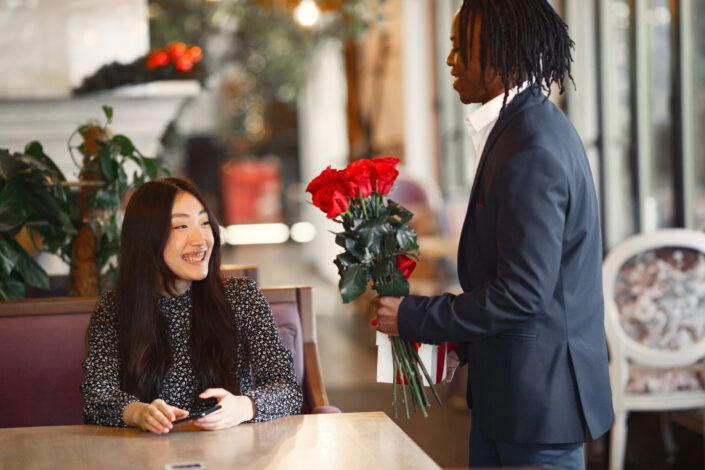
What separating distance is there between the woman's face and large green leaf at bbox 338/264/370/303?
40cm

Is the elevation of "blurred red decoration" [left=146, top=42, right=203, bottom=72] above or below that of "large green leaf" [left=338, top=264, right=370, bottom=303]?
above

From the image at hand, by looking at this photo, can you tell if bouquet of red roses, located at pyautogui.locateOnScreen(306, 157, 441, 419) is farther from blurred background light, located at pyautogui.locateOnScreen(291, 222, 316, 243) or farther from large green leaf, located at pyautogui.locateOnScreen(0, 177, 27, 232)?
blurred background light, located at pyautogui.locateOnScreen(291, 222, 316, 243)

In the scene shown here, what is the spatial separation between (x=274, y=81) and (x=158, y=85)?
247 inches

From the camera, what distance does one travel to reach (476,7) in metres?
1.69

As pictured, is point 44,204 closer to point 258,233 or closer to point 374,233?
point 374,233

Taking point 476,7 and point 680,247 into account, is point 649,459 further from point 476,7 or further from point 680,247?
point 476,7

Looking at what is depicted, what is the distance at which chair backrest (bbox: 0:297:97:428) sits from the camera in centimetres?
233

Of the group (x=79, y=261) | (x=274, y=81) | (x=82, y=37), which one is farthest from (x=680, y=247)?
(x=274, y=81)

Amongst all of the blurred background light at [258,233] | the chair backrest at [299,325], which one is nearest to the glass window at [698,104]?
the chair backrest at [299,325]

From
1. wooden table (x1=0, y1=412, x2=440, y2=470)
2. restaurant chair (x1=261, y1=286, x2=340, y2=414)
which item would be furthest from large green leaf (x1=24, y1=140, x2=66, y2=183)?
wooden table (x1=0, y1=412, x2=440, y2=470)

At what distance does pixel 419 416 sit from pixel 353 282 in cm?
307

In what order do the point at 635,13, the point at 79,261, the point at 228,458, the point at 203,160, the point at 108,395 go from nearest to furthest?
the point at 228,458 → the point at 108,395 → the point at 79,261 → the point at 635,13 → the point at 203,160

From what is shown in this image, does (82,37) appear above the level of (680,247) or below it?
above

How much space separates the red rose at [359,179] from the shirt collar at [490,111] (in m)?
0.24
